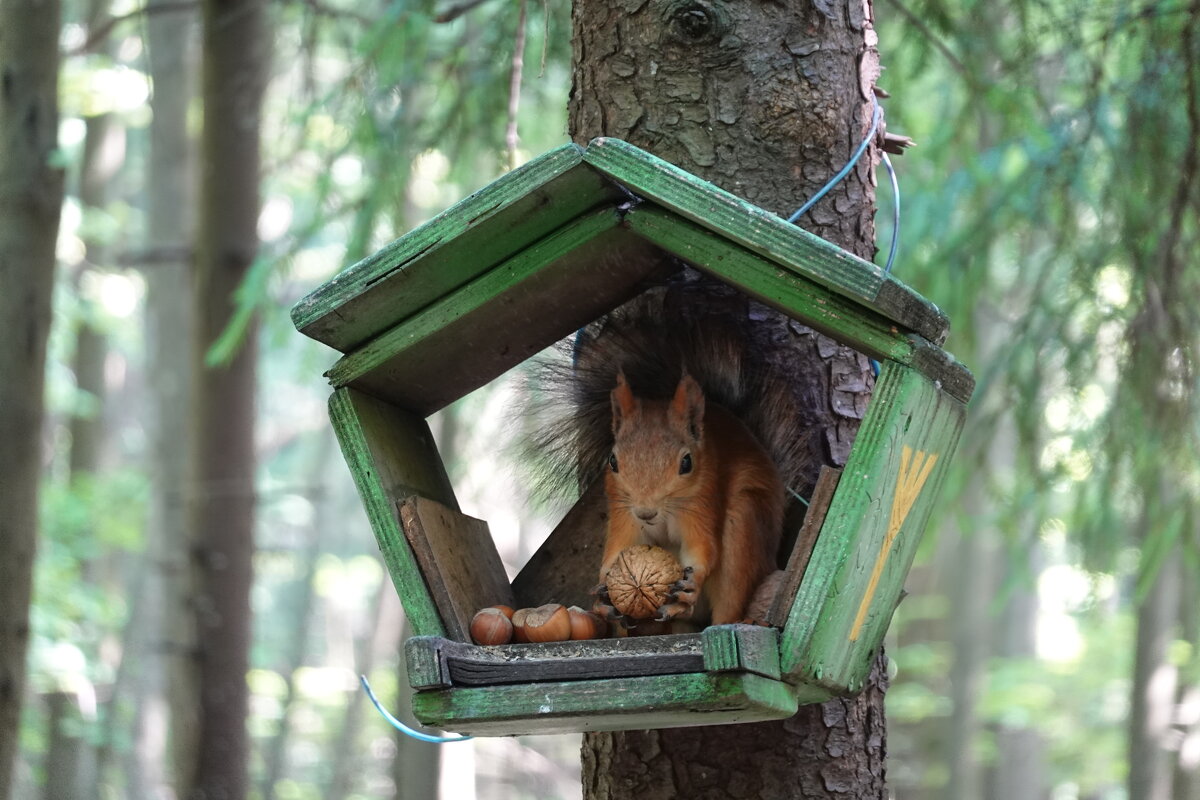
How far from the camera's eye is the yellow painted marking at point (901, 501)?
1743mm

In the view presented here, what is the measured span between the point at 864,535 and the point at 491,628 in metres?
0.55

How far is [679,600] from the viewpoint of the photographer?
1845mm

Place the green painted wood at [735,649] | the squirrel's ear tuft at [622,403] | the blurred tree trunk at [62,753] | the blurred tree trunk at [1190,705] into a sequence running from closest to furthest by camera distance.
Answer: the green painted wood at [735,649] < the squirrel's ear tuft at [622,403] < the blurred tree trunk at [1190,705] < the blurred tree trunk at [62,753]

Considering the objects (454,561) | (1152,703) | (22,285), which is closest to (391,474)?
(454,561)

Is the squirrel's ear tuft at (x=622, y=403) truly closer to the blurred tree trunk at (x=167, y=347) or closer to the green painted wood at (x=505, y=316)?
the green painted wood at (x=505, y=316)

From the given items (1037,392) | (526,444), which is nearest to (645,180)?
(526,444)

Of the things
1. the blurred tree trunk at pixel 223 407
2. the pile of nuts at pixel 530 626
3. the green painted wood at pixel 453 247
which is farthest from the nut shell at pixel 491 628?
the blurred tree trunk at pixel 223 407

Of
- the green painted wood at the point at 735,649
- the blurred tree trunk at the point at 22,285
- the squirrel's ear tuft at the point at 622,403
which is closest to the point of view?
the green painted wood at the point at 735,649

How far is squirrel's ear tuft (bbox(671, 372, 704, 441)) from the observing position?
1.97 m

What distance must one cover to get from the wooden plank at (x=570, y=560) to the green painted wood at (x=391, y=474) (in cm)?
23

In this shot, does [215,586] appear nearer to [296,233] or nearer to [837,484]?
[296,233]

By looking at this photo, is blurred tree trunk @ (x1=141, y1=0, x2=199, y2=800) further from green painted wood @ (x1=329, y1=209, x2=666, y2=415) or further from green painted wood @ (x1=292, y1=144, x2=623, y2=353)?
green painted wood @ (x1=292, y1=144, x2=623, y2=353)

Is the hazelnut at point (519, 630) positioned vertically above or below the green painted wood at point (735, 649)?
above

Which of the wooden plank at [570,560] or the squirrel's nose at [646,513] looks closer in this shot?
the squirrel's nose at [646,513]
